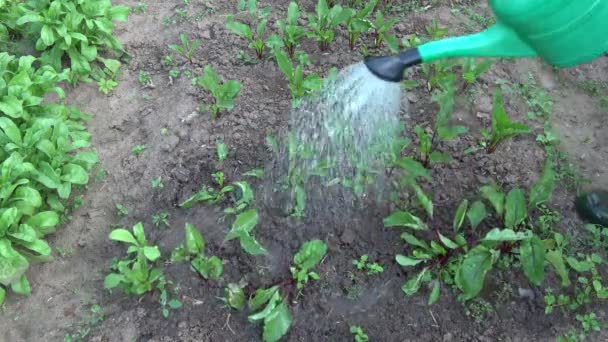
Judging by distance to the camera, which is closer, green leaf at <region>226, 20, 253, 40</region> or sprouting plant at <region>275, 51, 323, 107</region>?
sprouting plant at <region>275, 51, 323, 107</region>

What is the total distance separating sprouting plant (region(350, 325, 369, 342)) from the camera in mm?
2240

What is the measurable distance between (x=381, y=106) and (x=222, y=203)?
893mm

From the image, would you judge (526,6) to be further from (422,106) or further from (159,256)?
(159,256)

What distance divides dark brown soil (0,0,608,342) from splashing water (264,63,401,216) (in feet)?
0.36

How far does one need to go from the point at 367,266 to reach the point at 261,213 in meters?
0.54

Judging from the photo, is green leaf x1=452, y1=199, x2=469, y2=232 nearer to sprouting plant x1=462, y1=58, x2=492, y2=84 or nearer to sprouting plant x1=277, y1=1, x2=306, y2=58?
sprouting plant x1=462, y1=58, x2=492, y2=84

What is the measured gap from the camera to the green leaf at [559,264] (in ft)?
7.36

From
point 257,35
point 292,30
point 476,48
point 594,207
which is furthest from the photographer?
point 257,35

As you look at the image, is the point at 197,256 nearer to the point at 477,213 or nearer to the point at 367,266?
the point at 367,266

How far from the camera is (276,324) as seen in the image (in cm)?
222

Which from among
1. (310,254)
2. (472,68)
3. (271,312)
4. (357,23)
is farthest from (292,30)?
(271,312)

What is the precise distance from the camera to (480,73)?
3088 millimetres

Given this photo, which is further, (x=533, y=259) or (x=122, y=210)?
Result: (x=122, y=210)

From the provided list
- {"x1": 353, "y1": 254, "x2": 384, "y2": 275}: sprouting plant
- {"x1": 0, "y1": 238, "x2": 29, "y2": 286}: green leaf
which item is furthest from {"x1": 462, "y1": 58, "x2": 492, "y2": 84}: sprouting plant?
{"x1": 0, "y1": 238, "x2": 29, "y2": 286}: green leaf
